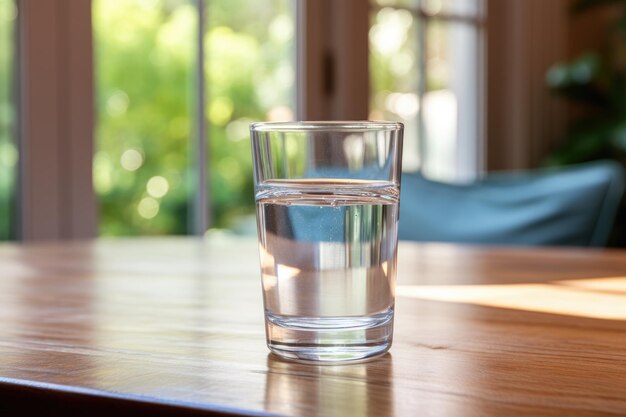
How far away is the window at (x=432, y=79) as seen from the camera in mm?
3020

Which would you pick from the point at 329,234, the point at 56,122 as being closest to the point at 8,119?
the point at 56,122

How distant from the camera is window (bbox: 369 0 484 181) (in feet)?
9.91

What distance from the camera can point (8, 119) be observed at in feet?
5.88

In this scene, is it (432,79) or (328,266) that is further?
(432,79)

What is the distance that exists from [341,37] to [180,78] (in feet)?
1.78

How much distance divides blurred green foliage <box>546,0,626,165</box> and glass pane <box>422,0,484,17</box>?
0.41 meters

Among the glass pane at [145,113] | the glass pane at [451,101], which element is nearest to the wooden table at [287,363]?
the glass pane at [145,113]

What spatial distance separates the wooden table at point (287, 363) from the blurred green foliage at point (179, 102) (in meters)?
1.52

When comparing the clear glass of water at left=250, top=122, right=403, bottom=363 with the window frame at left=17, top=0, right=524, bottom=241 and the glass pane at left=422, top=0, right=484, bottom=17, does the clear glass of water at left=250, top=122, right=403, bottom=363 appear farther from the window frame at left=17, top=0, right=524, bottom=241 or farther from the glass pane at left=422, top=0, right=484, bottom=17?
the glass pane at left=422, top=0, right=484, bottom=17

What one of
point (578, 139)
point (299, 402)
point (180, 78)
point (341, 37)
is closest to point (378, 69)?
point (341, 37)

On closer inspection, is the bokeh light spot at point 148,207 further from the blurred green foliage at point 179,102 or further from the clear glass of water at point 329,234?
the clear glass of water at point 329,234

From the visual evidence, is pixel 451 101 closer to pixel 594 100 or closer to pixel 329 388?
pixel 594 100

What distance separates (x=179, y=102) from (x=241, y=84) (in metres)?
0.17

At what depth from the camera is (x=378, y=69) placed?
9.81 ft
